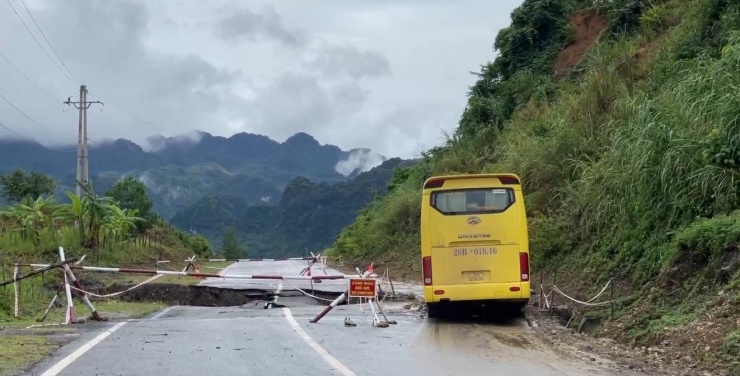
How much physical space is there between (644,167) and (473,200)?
10.7 feet

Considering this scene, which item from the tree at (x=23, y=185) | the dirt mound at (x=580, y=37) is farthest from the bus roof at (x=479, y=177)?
the tree at (x=23, y=185)

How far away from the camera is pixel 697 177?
573 inches

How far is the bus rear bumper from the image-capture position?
1552cm

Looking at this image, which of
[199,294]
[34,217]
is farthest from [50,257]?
[199,294]

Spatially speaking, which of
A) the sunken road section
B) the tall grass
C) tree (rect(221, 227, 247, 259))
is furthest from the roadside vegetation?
tree (rect(221, 227, 247, 259))

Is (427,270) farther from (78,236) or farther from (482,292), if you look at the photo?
(78,236)

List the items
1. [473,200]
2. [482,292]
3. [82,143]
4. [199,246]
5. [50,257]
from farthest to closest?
[199,246]
[82,143]
[50,257]
[473,200]
[482,292]

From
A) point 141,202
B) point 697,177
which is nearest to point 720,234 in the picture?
point 697,177

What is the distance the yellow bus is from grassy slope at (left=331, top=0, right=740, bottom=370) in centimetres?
191

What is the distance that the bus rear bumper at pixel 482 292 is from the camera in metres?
15.5

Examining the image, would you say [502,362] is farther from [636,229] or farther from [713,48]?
[713,48]

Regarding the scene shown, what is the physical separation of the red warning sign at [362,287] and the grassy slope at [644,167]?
435cm

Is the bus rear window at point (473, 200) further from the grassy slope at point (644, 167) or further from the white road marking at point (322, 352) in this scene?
the white road marking at point (322, 352)

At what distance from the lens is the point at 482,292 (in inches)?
612
